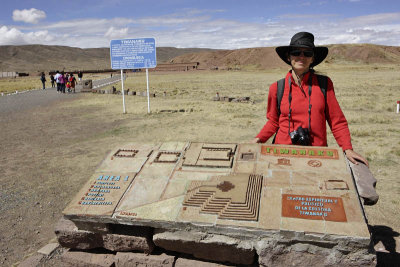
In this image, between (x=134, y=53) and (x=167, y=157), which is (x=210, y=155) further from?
(x=134, y=53)

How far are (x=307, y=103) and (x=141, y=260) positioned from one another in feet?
7.33

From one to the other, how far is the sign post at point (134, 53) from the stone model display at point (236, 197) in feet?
33.4

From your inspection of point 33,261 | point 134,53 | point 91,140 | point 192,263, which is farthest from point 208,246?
point 134,53

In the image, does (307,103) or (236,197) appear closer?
(236,197)

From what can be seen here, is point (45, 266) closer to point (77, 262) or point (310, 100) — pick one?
point (77, 262)

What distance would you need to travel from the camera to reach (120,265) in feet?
11.2

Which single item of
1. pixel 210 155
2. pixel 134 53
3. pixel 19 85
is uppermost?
pixel 134 53

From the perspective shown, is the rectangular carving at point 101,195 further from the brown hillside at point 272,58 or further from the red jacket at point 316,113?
the brown hillside at point 272,58

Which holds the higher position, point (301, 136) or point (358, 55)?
point (358, 55)

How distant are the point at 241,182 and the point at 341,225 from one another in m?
0.94

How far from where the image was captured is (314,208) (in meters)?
2.92

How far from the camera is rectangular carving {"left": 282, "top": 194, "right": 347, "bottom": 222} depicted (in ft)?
9.30

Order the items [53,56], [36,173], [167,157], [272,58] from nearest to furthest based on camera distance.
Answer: [167,157] → [36,173] → [272,58] → [53,56]

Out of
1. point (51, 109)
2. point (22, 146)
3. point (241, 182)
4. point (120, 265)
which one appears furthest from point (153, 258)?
point (51, 109)
